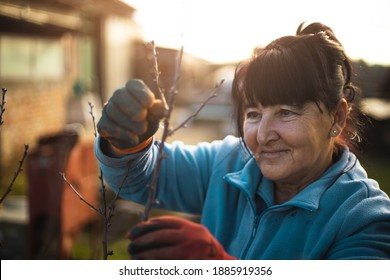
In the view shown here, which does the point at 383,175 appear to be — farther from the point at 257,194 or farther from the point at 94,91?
the point at 94,91

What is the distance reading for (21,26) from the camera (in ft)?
22.2

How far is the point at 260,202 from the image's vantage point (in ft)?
5.55

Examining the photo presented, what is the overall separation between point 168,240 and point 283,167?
0.51 metres

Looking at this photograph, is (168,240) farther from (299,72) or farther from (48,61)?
(48,61)

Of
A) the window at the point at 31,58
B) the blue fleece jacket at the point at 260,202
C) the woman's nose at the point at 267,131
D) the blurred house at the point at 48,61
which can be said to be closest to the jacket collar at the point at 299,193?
the blue fleece jacket at the point at 260,202

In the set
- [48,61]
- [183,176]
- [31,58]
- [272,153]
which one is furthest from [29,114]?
[272,153]

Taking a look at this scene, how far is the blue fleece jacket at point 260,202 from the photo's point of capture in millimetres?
1422

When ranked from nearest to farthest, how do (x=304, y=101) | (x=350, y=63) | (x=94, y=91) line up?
(x=304, y=101)
(x=350, y=63)
(x=94, y=91)

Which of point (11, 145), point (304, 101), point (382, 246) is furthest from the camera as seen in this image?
point (11, 145)

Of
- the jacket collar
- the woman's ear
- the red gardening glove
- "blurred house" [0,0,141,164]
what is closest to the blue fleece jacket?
the jacket collar

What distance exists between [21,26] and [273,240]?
6.27 meters

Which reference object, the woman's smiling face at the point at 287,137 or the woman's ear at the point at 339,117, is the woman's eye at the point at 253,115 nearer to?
the woman's smiling face at the point at 287,137

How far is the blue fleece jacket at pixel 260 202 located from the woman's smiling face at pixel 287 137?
94 mm
